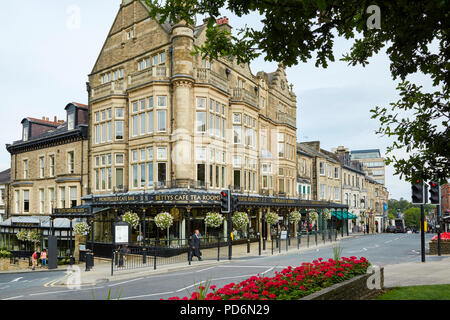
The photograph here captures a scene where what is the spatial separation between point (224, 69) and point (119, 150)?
1091 cm

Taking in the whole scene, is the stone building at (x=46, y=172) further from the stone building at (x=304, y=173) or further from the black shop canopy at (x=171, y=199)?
the stone building at (x=304, y=173)

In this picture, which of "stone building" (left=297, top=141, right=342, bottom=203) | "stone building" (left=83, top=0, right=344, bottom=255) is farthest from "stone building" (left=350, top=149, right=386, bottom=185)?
"stone building" (left=83, top=0, right=344, bottom=255)

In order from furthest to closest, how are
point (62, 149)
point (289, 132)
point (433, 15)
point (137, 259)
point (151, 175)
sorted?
point (289, 132)
point (62, 149)
point (151, 175)
point (137, 259)
point (433, 15)

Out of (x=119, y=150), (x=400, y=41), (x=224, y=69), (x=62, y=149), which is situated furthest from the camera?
(x=62, y=149)

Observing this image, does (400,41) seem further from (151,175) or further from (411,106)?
(151,175)

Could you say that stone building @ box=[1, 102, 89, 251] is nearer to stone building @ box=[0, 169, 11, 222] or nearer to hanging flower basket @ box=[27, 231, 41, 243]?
hanging flower basket @ box=[27, 231, 41, 243]

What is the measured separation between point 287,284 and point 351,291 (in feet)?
6.78

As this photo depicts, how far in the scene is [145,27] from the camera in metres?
32.0

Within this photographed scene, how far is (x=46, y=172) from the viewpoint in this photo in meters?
40.2

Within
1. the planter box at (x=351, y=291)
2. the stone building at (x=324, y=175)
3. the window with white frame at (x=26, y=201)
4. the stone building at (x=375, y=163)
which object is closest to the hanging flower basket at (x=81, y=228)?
the window with white frame at (x=26, y=201)

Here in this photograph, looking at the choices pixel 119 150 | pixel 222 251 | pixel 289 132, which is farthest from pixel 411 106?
pixel 289 132

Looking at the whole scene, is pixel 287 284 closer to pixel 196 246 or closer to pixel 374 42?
pixel 374 42

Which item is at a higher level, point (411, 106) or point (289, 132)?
point (289, 132)

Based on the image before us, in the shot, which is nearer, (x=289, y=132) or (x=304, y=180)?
(x=289, y=132)
